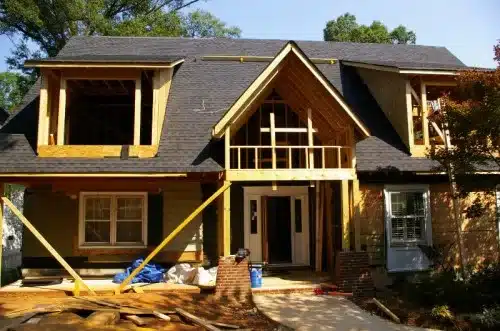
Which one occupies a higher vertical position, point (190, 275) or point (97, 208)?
point (97, 208)

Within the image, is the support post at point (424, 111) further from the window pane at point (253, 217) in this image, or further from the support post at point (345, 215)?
the window pane at point (253, 217)

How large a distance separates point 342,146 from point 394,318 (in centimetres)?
476

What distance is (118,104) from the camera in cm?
1444

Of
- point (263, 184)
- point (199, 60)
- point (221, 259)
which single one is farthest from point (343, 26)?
point (221, 259)

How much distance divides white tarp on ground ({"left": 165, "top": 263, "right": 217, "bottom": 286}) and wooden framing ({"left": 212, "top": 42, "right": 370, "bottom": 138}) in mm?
3528

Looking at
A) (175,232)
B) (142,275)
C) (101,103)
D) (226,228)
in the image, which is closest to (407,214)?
(226,228)

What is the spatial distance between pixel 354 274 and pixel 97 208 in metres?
7.40

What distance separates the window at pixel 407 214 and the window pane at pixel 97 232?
7.98 m

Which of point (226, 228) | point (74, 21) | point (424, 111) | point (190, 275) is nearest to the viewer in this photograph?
point (226, 228)

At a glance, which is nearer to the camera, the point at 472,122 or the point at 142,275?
the point at 472,122

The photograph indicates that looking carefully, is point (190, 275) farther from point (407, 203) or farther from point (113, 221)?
point (407, 203)

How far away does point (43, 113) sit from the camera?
Answer: 1202 cm

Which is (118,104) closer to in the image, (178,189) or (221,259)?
(178,189)

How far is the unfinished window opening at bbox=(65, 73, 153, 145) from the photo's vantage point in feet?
45.4
